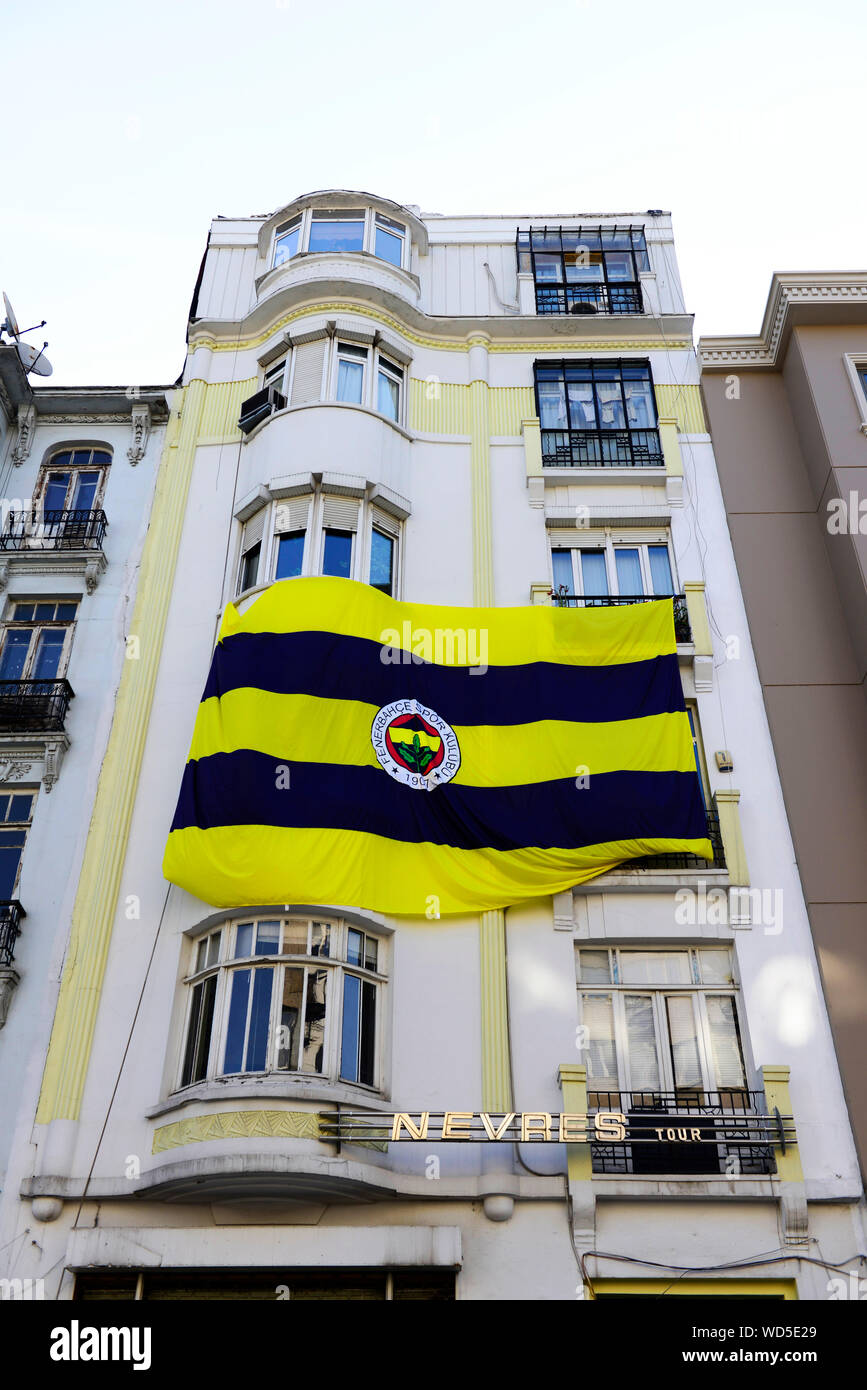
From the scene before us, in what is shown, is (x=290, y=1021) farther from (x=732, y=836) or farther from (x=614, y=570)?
(x=614, y=570)

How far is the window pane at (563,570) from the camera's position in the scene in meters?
20.5

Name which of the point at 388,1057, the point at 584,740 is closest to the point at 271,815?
the point at 388,1057

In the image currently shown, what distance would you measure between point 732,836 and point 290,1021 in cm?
700

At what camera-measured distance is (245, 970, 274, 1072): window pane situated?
1459 centimetres

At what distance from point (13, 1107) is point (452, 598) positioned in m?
10.5

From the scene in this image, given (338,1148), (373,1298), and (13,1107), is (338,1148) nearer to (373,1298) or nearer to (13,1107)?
(373,1298)

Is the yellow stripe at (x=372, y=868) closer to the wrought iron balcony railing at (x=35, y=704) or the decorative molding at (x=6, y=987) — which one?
the decorative molding at (x=6, y=987)

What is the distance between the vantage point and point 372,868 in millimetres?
15953

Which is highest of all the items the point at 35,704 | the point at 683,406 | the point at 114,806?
the point at 683,406

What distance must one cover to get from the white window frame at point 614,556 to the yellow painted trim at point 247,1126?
409 inches

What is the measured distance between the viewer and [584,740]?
57.6ft

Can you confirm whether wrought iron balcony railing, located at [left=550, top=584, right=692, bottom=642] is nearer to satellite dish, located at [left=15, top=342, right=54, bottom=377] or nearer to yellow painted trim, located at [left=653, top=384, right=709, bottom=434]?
yellow painted trim, located at [left=653, top=384, right=709, bottom=434]

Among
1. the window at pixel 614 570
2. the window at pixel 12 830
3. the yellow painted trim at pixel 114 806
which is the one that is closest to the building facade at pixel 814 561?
the window at pixel 614 570

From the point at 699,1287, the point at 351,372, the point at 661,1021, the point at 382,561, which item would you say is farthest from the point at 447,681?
the point at 699,1287
